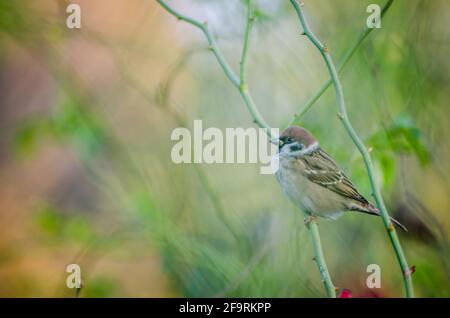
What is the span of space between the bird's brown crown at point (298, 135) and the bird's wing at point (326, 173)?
0.05 metres

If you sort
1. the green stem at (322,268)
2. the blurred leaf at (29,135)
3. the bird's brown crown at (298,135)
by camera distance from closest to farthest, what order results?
the green stem at (322,268) → the bird's brown crown at (298,135) → the blurred leaf at (29,135)

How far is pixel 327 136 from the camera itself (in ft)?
4.66

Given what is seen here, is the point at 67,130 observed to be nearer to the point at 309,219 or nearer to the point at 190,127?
the point at 190,127

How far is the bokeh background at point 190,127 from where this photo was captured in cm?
142

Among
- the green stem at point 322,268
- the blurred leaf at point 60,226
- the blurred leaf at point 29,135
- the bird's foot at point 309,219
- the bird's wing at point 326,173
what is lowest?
the green stem at point 322,268

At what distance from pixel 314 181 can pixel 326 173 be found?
1.5 inches

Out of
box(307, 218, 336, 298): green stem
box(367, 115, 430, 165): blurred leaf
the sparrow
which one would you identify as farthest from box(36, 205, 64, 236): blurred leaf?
box(367, 115, 430, 165): blurred leaf

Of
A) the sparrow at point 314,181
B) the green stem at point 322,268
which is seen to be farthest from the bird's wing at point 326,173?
the green stem at point 322,268

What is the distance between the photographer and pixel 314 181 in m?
1.32

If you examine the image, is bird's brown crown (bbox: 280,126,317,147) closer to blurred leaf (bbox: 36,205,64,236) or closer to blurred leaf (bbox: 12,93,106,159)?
blurred leaf (bbox: 12,93,106,159)

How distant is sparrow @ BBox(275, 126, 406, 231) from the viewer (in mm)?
1275

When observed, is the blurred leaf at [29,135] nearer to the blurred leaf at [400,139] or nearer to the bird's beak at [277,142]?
the bird's beak at [277,142]

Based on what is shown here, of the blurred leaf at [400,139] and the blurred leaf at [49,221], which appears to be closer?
the blurred leaf at [400,139]
